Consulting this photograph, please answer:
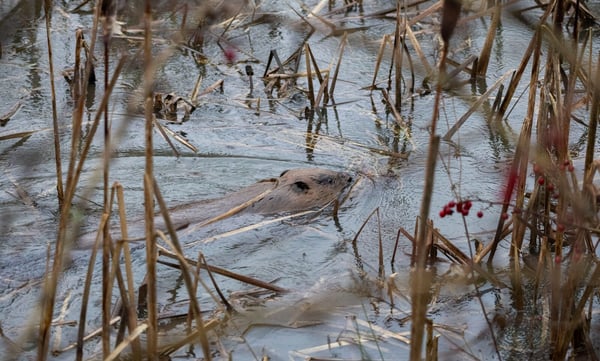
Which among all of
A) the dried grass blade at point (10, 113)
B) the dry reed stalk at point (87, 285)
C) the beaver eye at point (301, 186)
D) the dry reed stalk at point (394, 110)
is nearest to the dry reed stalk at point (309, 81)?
the dry reed stalk at point (394, 110)

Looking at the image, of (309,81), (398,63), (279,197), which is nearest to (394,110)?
(398,63)

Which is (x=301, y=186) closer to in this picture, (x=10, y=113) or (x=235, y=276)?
(x=235, y=276)

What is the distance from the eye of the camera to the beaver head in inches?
158

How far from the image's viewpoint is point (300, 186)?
4.09 m

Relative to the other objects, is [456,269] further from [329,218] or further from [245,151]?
[245,151]

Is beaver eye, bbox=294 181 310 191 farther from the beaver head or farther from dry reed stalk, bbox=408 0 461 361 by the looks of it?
dry reed stalk, bbox=408 0 461 361

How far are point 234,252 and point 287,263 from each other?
25 cm

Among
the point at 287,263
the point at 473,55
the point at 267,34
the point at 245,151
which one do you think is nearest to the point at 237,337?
the point at 287,263

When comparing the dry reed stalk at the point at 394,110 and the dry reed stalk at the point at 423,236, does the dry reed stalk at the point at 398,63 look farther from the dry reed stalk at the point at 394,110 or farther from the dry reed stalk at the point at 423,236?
the dry reed stalk at the point at 423,236

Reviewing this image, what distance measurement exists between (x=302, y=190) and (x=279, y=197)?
116 mm

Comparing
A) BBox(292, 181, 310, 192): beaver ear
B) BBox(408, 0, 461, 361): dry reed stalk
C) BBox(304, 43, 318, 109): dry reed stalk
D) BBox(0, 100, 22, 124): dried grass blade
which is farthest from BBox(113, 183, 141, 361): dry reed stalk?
BBox(304, 43, 318, 109): dry reed stalk

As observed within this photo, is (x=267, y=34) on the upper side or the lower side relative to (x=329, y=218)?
upper

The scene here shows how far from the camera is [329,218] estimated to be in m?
3.97

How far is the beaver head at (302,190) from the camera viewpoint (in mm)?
4016
